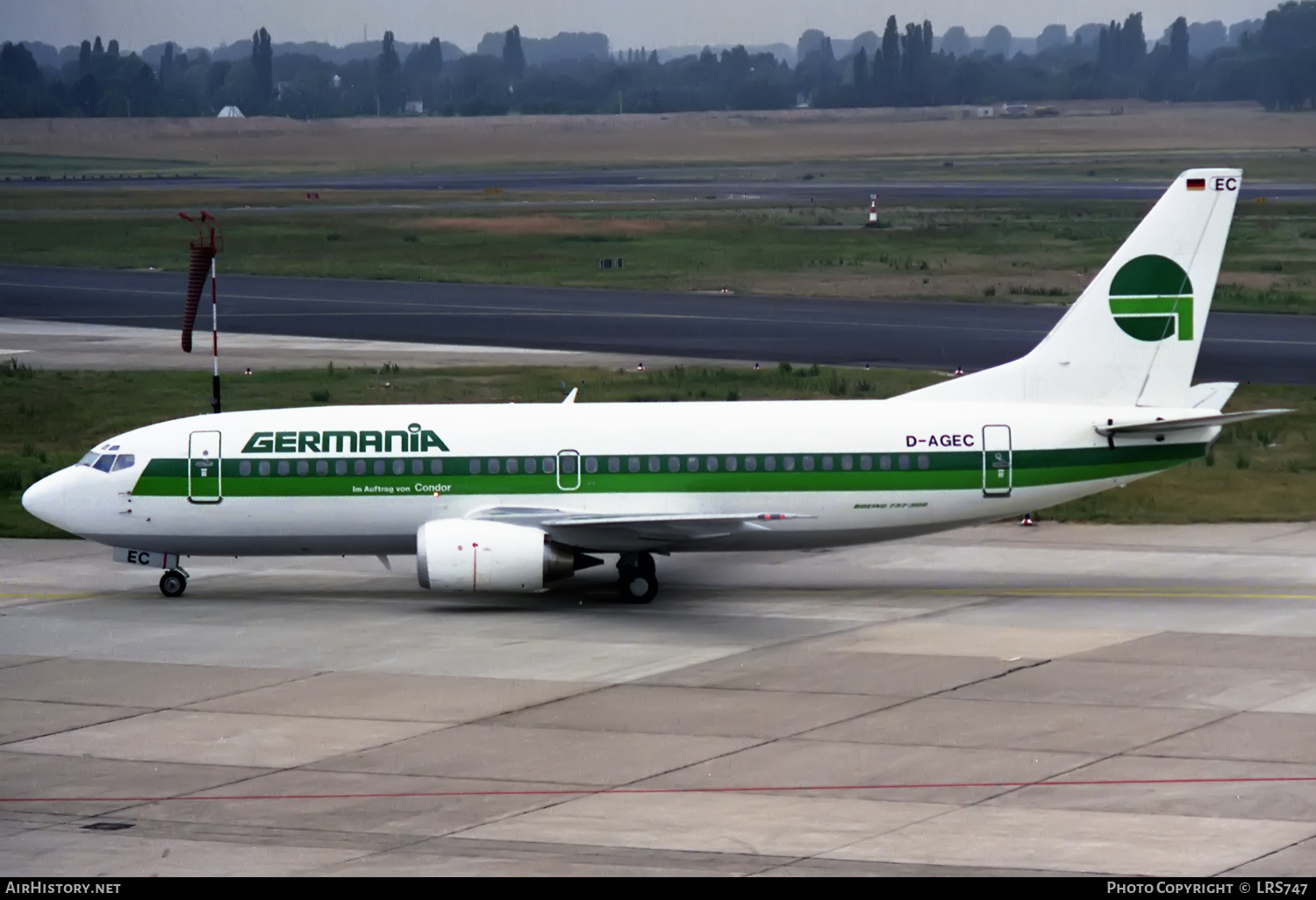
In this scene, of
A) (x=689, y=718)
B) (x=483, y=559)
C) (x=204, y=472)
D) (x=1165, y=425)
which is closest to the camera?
(x=689, y=718)

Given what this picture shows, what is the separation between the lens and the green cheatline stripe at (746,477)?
33.7 meters

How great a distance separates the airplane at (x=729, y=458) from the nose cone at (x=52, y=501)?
0.18ft

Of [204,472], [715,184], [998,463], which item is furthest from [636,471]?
[715,184]

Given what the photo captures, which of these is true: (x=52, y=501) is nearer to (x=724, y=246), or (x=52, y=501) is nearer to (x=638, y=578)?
(x=638, y=578)

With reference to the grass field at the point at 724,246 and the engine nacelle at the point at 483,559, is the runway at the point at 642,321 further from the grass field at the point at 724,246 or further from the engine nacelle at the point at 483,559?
the engine nacelle at the point at 483,559

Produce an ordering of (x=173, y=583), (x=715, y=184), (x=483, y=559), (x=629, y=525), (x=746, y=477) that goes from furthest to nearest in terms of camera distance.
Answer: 1. (x=715, y=184)
2. (x=173, y=583)
3. (x=746, y=477)
4. (x=629, y=525)
5. (x=483, y=559)

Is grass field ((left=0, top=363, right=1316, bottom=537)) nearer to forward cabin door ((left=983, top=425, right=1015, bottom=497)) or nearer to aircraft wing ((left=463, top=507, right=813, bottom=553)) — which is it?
forward cabin door ((left=983, top=425, right=1015, bottom=497))

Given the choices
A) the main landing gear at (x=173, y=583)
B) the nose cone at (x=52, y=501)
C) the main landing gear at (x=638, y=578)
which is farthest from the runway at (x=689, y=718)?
the nose cone at (x=52, y=501)

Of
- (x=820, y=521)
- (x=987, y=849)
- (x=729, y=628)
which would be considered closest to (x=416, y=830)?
(x=987, y=849)

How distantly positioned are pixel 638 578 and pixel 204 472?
8.00m

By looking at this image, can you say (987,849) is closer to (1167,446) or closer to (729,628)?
(729,628)

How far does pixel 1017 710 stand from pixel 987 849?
6.32 m

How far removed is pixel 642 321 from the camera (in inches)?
2904

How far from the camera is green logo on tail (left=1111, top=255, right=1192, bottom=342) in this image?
34.3 metres
